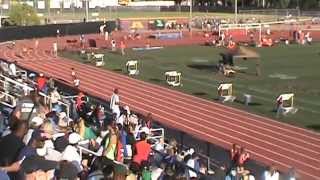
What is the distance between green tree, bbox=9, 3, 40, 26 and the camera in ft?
268

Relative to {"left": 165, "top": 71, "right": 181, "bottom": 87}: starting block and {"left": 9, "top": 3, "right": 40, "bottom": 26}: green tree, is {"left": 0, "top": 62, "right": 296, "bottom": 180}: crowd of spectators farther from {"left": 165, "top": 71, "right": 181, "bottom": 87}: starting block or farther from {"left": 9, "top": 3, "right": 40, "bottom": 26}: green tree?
{"left": 9, "top": 3, "right": 40, "bottom": 26}: green tree

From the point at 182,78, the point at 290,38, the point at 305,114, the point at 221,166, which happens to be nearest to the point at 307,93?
the point at 305,114

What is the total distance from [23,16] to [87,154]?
72.3 m

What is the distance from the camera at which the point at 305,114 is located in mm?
26016

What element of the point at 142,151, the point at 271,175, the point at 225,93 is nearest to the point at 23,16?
the point at 225,93

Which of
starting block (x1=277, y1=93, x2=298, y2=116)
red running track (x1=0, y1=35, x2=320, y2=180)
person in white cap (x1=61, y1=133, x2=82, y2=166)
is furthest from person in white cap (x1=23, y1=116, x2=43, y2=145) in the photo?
starting block (x1=277, y1=93, x2=298, y2=116)

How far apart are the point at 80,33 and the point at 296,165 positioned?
5686 cm

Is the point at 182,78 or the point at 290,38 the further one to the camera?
the point at 290,38

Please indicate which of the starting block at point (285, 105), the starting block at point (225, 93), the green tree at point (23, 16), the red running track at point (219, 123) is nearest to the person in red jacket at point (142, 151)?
the red running track at point (219, 123)

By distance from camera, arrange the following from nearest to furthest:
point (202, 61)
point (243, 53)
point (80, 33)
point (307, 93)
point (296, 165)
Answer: point (296, 165) < point (307, 93) < point (243, 53) < point (202, 61) < point (80, 33)

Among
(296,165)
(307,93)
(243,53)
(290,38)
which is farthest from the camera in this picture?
(290,38)

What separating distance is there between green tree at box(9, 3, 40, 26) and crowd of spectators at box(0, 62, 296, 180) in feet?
214

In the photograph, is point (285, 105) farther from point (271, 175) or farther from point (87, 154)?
point (87, 154)

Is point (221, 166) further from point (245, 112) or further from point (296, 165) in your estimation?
point (245, 112)
